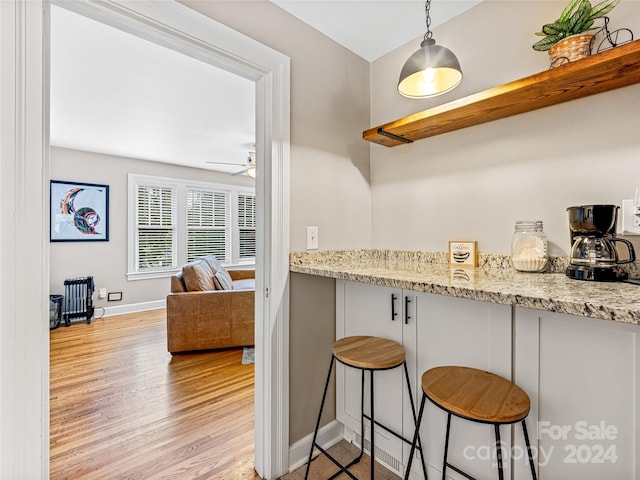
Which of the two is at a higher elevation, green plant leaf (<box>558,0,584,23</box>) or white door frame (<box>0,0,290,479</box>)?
green plant leaf (<box>558,0,584,23</box>)

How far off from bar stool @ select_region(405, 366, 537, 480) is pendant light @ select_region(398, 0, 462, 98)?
3.91 ft

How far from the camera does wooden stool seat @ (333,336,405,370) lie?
1.26 m

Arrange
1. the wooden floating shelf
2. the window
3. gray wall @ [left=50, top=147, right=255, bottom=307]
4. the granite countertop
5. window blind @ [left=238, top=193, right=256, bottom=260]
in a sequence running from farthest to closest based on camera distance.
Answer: window blind @ [left=238, top=193, right=256, bottom=260] < the window < gray wall @ [left=50, top=147, right=255, bottom=307] < the wooden floating shelf < the granite countertop

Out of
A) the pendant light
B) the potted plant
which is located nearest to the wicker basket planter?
the potted plant

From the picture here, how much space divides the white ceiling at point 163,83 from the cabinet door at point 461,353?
4.93ft

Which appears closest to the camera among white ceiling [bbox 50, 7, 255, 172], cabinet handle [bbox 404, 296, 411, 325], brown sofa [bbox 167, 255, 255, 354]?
cabinet handle [bbox 404, 296, 411, 325]

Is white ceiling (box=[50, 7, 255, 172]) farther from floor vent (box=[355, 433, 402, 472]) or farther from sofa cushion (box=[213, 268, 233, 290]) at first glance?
floor vent (box=[355, 433, 402, 472])

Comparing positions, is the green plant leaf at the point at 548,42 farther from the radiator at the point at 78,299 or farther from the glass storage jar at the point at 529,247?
the radiator at the point at 78,299

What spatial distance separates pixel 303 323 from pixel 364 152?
116cm

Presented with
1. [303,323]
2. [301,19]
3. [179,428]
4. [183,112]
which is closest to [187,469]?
[179,428]

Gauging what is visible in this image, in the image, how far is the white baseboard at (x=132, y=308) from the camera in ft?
14.7

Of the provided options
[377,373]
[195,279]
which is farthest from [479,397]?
[195,279]

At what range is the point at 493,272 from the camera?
4.44 feet

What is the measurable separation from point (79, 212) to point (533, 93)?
524 cm
